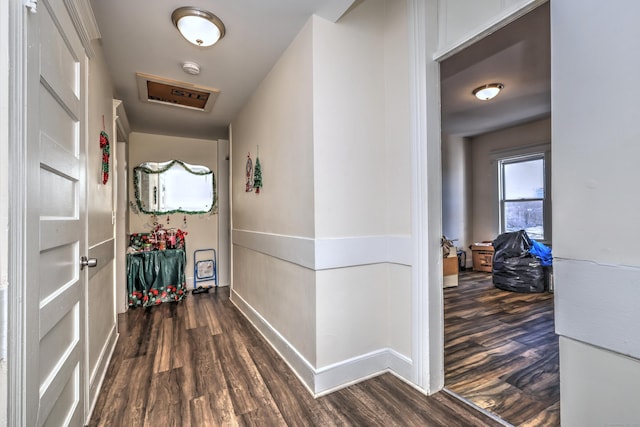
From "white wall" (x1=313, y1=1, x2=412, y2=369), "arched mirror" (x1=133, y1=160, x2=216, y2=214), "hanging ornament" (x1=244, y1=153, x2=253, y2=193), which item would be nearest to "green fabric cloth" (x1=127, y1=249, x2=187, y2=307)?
"arched mirror" (x1=133, y1=160, x2=216, y2=214)

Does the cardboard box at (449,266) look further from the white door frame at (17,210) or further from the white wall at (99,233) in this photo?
the white door frame at (17,210)

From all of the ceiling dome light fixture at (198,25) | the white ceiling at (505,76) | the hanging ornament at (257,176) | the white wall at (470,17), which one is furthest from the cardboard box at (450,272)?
the ceiling dome light fixture at (198,25)

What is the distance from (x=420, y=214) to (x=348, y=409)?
1206 millimetres

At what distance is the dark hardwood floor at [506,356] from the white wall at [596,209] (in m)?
0.71

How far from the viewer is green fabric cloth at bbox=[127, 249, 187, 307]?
363cm

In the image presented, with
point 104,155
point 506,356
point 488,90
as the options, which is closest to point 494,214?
point 488,90

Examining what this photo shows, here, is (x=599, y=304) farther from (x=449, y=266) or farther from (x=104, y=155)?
(x=449, y=266)

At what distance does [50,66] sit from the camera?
1.02 meters

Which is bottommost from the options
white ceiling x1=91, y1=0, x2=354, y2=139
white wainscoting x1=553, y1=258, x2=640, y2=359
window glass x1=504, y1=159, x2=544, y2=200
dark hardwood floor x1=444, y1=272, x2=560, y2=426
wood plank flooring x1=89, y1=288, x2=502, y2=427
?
wood plank flooring x1=89, y1=288, x2=502, y2=427

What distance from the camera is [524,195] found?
5062 millimetres

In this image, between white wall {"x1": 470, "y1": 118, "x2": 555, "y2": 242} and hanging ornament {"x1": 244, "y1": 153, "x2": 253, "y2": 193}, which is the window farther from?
hanging ornament {"x1": 244, "y1": 153, "x2": 253, "y2": 193}

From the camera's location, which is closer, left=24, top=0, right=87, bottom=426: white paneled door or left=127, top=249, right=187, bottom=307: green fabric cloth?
left=24, top=0, right=87, bottom=426: white paneled door

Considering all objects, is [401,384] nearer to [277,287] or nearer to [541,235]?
[277,287]

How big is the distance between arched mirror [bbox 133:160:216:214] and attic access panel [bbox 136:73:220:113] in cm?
139
